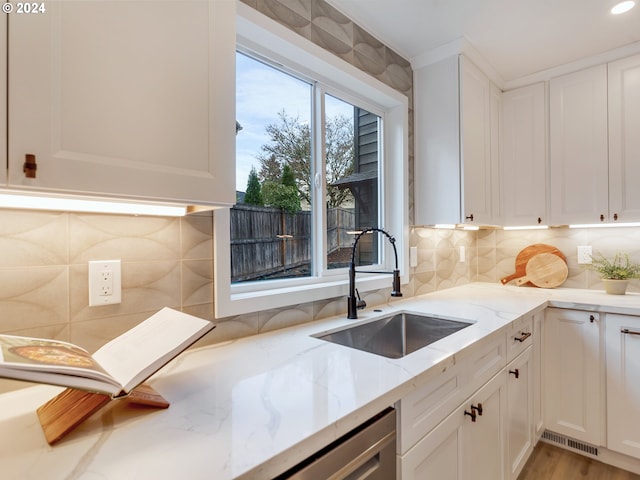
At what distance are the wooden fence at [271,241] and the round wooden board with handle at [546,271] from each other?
1.62 m

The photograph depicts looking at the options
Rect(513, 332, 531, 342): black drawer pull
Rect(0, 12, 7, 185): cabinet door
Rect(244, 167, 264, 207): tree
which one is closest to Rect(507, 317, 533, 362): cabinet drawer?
Rect(513, 332, 531, 342): black drawer pull

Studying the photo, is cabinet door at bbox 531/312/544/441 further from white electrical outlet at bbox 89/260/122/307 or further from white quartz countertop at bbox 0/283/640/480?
white electrical outlet at bbox 89/260/122/307

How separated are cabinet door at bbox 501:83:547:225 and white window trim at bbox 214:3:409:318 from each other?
3.16 ft

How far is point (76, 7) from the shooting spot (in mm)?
646

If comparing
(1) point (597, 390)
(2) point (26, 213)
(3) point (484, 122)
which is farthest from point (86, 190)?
(1) point (597, 390)

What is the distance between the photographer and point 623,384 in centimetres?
173

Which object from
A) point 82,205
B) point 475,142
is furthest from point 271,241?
point 475,142

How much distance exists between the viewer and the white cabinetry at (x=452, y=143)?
6.47 feet

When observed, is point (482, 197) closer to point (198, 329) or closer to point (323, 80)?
point (323, 80)

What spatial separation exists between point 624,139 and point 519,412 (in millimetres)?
1773

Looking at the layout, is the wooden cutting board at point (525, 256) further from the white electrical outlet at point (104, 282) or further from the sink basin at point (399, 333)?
the white electrical outlet at point (104, 282)

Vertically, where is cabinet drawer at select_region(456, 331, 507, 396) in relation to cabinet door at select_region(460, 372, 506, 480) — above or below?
above

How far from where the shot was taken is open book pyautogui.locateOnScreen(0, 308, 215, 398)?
561 mm

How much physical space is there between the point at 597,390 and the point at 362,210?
164 cm
